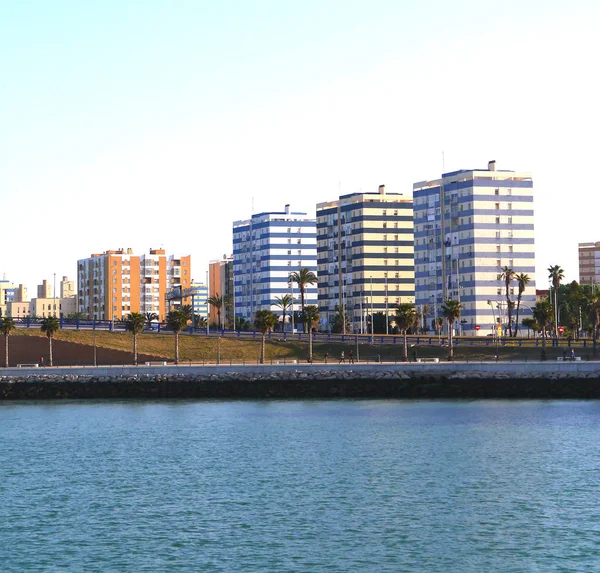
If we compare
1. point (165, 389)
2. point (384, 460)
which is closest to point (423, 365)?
point (165, 389)

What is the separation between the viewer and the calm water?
42.1m

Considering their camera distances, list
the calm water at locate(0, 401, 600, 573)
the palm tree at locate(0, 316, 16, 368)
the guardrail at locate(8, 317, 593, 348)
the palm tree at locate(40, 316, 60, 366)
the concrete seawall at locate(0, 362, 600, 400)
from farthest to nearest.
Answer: the guardrail at locate(8, 317, 593, 348), the palm tree at locate(0, 316, 16, 368), the palm tree at locate(40, 316, 60, 366), the concrete seawall at locate(0, 362, 600, 400), the calm water at locate(0, 401, 600, 573)

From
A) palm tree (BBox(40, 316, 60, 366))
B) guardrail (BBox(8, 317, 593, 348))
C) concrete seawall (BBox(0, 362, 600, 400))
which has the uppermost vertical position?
palm tree (BBox(40, 316, 60, 366))

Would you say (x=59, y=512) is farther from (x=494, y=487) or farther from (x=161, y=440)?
(x=161, y=440)

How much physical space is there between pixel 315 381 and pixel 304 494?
71456mm

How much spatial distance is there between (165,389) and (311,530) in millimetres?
83684

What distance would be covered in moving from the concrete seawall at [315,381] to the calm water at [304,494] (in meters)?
27.1

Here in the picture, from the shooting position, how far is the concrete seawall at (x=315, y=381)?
122 metres

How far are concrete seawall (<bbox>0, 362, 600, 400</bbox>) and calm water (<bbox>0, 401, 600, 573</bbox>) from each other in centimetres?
2713

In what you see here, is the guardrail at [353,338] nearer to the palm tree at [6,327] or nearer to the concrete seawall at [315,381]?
the palm tree at [6,327]

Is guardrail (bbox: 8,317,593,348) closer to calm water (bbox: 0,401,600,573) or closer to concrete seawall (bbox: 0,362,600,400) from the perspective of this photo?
concrete seawall (bbox: 0,362,600,400)

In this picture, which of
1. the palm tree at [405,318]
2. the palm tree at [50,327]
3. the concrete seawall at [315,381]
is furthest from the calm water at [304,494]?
the palm tree at [405,318]

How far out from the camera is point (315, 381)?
12725cm

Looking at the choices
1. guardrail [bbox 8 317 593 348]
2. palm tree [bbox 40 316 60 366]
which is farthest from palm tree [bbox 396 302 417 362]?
palm tree [bbox 40 316 60 366]
